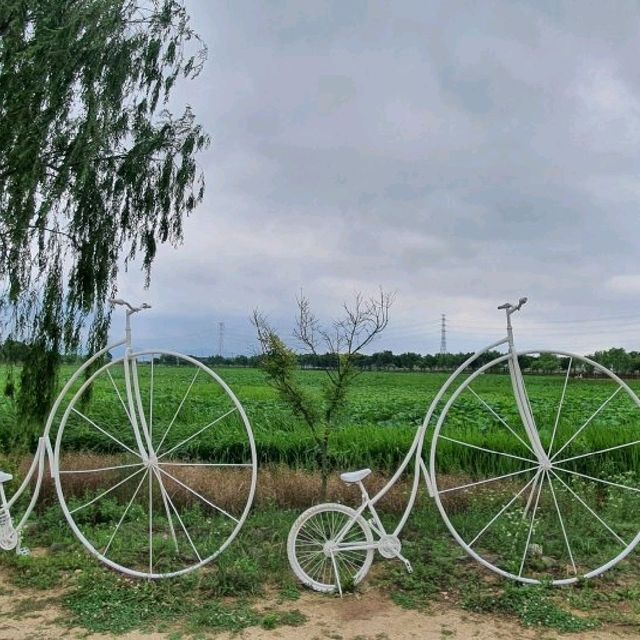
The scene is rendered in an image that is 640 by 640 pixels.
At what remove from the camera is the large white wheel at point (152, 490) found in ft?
14.7

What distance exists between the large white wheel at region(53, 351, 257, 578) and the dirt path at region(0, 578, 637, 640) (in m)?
0.65

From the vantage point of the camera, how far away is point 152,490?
6348mm

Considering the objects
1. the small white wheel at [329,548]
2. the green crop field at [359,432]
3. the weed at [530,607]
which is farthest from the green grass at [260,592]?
the green crop field at [359,432]

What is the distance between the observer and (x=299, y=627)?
3.60 m

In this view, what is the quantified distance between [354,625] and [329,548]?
1.73 ft

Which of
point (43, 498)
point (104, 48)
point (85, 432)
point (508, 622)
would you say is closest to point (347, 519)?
point (508, 622)

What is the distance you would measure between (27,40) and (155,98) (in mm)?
1636

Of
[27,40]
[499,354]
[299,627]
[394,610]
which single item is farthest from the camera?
[27,40]

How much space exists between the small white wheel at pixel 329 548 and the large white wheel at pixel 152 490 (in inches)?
18.0

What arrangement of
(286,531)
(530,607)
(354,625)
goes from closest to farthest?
(354,625), (530,607), (286,531)

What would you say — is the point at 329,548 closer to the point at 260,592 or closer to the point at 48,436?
the point at 260,592

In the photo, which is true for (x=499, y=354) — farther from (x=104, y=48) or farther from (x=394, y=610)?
(x=104, y=48)

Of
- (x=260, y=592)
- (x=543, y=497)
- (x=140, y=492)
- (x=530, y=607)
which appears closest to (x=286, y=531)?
(x=260, y=592)

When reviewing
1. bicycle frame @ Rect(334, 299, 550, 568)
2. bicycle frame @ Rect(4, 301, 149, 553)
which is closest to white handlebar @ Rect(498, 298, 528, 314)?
bicycle frame @ Rect(334, 299, 550, 568)
